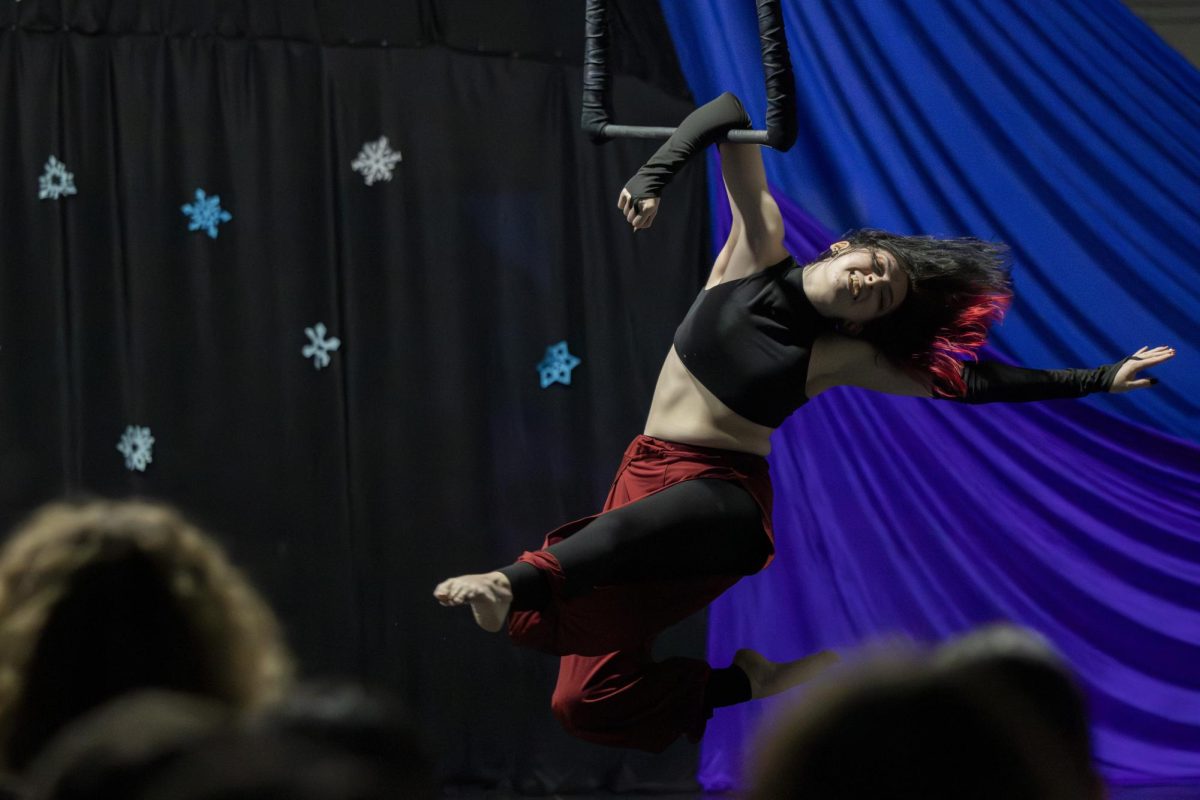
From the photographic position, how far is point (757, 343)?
246 cm

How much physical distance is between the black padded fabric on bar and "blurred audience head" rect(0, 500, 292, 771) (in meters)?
1.61

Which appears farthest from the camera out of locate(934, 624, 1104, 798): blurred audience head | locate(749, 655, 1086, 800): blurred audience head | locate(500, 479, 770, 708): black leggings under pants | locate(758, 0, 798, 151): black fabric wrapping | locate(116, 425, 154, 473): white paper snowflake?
locate(116, 425, 154, 473): white paper snowflake

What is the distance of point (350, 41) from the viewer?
3.67 meters

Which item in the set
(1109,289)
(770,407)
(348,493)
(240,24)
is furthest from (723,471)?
(240,24)

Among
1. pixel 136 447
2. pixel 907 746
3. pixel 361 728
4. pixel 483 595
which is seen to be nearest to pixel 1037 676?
pixel 907 746

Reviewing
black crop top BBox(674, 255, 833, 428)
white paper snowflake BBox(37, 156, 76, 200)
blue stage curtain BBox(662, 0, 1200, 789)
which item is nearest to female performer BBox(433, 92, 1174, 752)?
black crop top BBox(674, 255, 833, 428)

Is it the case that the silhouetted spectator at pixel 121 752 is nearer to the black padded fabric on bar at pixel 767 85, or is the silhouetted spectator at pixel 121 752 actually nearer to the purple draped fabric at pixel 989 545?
the black padded fabric on bar at pixel 767 85

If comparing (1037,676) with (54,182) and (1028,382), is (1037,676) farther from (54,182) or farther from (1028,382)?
(54,182)

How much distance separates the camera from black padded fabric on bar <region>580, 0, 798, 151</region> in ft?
7.56

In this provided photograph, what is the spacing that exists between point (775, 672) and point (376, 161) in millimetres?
1949

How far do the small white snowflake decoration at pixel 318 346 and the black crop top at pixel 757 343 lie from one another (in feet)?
4.62

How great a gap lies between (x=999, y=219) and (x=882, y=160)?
0.38 metres

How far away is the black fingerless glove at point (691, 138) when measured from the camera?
2279 millimetres

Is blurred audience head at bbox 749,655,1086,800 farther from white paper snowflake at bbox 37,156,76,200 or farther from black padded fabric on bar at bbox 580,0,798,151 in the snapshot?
white paper snowflake at bbox 37,156,76,200
